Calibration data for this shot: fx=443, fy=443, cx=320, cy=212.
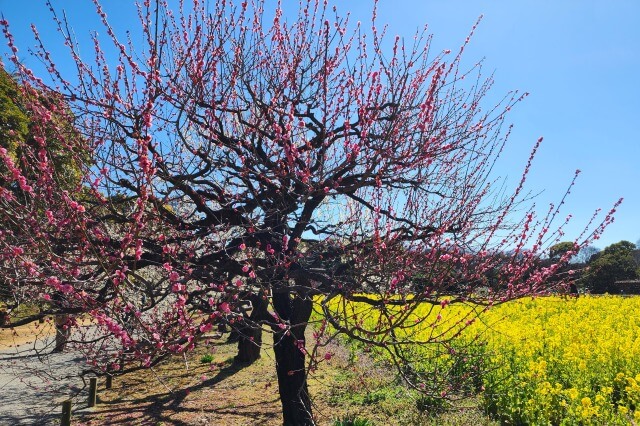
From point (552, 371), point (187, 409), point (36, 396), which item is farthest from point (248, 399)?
point (552, 371)

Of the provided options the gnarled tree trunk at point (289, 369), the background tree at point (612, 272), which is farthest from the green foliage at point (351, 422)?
the background tree at point (612, 272)

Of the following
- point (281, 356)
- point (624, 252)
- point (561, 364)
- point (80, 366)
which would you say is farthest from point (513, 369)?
point (624, 252)

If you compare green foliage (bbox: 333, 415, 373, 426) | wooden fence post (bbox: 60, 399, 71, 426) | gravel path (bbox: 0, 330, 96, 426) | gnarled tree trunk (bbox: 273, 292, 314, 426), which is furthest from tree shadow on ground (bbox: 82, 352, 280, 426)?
green foliage (bbox: 333, 415, 373, 426)

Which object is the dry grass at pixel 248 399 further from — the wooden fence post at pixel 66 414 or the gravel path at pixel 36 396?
the wooden fence post at pixel 66 414

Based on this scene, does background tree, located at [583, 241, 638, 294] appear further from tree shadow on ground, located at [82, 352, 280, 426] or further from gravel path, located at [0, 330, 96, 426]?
gravel path, located at [0, 330, 96, 426]

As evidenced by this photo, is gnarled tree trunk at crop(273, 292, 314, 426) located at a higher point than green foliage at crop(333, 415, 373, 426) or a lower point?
higher

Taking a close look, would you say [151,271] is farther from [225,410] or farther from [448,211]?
[448,211]

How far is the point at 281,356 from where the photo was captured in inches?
249

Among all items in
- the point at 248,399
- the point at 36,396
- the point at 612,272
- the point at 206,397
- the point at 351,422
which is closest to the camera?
the point at 351,422

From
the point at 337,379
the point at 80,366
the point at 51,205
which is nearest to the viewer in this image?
the point at 51,205

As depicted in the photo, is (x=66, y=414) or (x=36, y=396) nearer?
(x=66, y=414)

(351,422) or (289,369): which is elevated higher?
(289,369)

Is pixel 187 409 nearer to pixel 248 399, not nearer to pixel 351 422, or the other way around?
pixel 248 399

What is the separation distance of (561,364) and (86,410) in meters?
8.37
